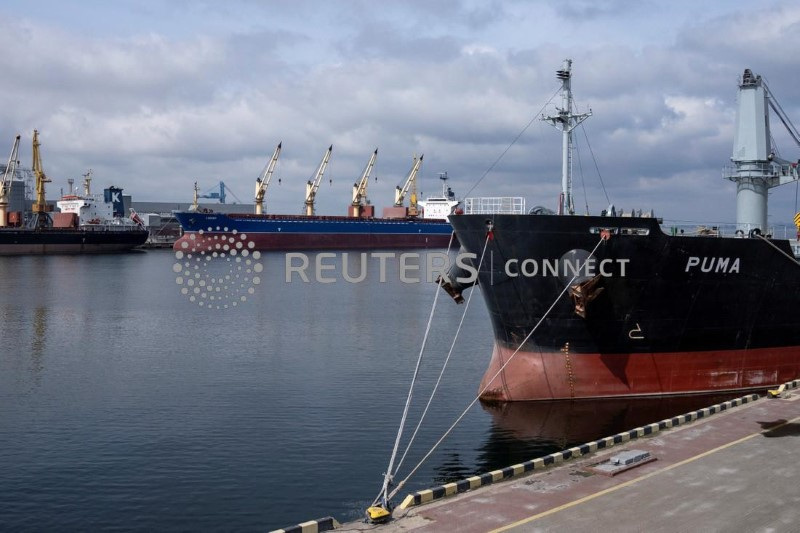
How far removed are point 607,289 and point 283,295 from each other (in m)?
39.1

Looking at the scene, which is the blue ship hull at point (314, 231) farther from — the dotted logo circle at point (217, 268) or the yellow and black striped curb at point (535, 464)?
the yellow and black striped curb at point (535, 464)

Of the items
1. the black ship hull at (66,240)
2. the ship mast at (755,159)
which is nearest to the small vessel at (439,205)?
the black ship hull at (66,240)

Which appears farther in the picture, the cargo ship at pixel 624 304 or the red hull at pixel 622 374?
the red hull at pixel 622 374

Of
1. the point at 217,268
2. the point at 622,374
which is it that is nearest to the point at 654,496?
the point at 622,374

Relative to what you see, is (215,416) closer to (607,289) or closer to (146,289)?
(607,289)

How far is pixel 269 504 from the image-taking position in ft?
46.2

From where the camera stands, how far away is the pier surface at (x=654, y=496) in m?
10.4

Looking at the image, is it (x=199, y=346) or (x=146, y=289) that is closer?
(x=199, y=346)

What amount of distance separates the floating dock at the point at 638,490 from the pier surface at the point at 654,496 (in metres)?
0.02

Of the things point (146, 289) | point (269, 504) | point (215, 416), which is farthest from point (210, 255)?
point (269, 504)

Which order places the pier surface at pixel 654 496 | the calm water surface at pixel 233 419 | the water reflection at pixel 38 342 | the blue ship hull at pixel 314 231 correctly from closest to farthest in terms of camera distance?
the pier surface at pixel 654 496
the calm water surface at pixel 233 419
the water reflection at pixel 38 342
the blue ship hull at pixel 314 231

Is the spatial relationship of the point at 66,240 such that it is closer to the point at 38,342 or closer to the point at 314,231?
the point at 314,231

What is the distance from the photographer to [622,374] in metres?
20.3

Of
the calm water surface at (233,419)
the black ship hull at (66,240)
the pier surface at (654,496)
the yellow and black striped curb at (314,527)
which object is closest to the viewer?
the yellow and black striped curb at (314,527)
